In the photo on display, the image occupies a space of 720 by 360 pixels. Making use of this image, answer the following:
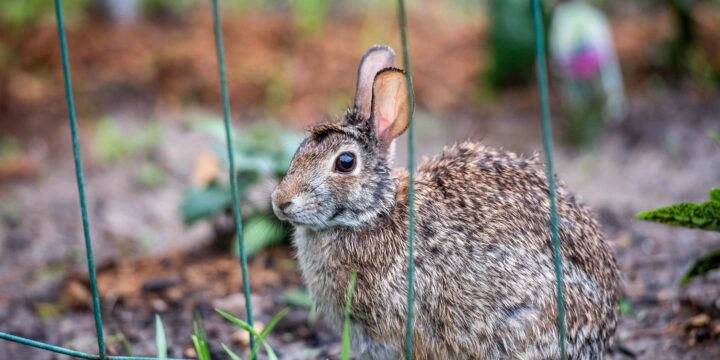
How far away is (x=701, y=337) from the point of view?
3498mm

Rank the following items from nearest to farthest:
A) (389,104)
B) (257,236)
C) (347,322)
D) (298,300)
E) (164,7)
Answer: (347,322)
(389,104)
(298,300)
(257,236)
(164,7)

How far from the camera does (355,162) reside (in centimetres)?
311

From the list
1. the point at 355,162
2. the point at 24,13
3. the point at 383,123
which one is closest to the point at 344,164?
the point at 355,162

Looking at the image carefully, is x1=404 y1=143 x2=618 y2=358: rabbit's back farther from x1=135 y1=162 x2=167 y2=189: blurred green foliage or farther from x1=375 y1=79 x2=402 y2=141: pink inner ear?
x1=135 y1=162 x2=167 y2=189: blurred green foliage

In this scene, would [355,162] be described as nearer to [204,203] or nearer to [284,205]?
[284,205]

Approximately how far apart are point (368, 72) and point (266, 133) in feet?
6.36

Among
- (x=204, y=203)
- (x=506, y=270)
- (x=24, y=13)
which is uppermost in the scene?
(x=24, y=13)

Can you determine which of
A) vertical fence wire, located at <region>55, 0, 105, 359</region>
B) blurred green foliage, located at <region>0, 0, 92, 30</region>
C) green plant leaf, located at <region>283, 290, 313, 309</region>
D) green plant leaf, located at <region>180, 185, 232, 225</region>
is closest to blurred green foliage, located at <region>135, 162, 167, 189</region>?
green plant leaf, located at <region>180, 185, 232, 225</region>

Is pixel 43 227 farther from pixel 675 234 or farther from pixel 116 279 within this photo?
pixel 675 234

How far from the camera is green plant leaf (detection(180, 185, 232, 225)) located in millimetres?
4570

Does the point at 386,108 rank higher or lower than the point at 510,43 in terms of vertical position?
lower

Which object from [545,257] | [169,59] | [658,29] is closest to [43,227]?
[169,59]

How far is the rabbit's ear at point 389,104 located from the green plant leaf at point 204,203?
1685 millimetres

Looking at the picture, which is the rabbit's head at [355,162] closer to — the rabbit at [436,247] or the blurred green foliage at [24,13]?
the rabbit at [436,247]
